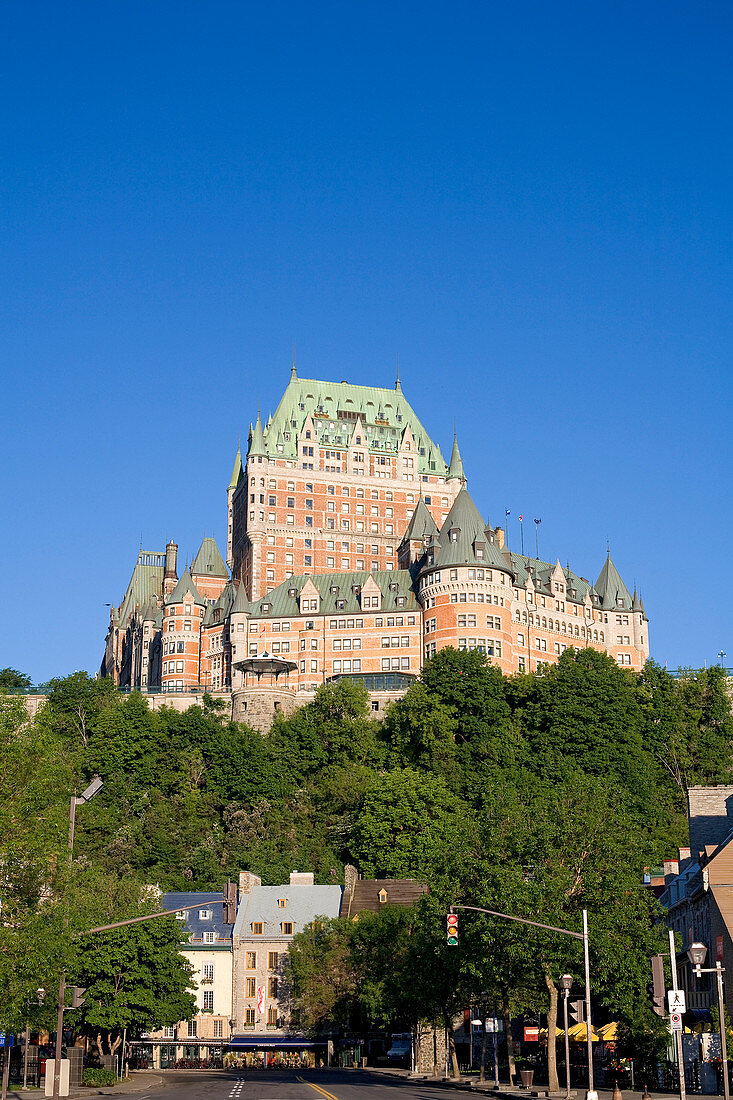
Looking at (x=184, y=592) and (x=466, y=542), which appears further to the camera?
(x=184, y=592)

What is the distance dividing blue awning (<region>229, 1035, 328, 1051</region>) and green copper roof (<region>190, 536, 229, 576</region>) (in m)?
98.7

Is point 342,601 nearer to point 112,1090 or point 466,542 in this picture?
point 466,542

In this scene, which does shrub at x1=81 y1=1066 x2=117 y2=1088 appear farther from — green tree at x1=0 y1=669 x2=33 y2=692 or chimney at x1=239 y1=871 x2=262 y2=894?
green tree at x1=0 y1=669 x2=33 y2=692

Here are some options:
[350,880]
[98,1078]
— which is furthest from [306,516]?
[98,1078]

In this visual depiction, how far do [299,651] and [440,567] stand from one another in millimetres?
19817

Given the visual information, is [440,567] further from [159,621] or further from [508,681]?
[159,621]

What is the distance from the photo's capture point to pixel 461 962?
2717 inches

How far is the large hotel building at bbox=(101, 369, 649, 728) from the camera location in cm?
16188

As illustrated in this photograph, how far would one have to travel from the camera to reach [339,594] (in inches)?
6826

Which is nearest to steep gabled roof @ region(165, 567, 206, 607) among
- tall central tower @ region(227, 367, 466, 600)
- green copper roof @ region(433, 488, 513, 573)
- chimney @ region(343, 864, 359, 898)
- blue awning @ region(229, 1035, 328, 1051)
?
tall central tower @ region(227, 367, 466, 600)

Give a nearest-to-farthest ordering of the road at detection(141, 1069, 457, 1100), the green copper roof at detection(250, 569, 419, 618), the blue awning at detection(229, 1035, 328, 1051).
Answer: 1. the road at detection(141, 1069, 457, 1100)
2. the blue awning at detection(229, 1035, 328, 1051)
3. the green copper roof at detection(250, 569, 419, 618)

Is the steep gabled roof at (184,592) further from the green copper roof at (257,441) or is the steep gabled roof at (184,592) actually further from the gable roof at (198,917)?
the gable roof at (198,917)

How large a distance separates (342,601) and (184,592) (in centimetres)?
2325

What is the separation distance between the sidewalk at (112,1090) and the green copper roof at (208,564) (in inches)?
4537
